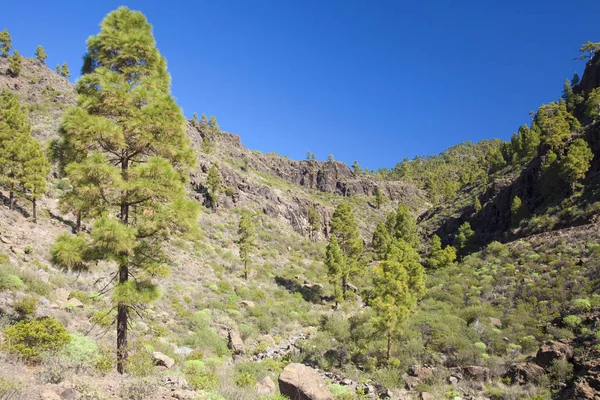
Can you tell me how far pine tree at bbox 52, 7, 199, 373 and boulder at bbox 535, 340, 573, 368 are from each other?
19.6 metres

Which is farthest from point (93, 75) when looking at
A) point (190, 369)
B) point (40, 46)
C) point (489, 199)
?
point (40, 46)

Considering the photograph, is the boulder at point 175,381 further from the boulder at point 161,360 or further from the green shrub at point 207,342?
the green shrub at point 207,342

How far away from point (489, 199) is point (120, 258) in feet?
243

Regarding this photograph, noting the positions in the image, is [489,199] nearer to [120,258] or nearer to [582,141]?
[582,141]

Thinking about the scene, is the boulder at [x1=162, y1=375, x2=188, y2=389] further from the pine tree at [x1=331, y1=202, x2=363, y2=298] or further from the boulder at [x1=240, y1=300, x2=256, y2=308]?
the pine tree at [x1=331, y1=202, x2=363, y2=298]

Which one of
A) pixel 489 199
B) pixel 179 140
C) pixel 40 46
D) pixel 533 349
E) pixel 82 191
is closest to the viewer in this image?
pixel 82 191

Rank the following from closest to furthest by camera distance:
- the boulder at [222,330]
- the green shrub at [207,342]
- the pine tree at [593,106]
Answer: the green shrub at [207,342] → the boulder at [222,330] → the pine tree at [593,106]

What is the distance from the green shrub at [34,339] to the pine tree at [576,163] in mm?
53860

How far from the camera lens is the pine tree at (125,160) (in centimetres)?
802

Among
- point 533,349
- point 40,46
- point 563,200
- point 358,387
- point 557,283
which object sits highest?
point 40,46

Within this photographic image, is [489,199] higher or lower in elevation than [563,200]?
higher

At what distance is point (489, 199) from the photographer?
222 feet

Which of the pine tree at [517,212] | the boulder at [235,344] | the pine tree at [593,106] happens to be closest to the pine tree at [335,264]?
the boulder at [235,344]

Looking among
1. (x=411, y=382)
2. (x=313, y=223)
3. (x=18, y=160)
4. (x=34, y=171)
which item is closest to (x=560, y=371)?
(x=411, y=382)
